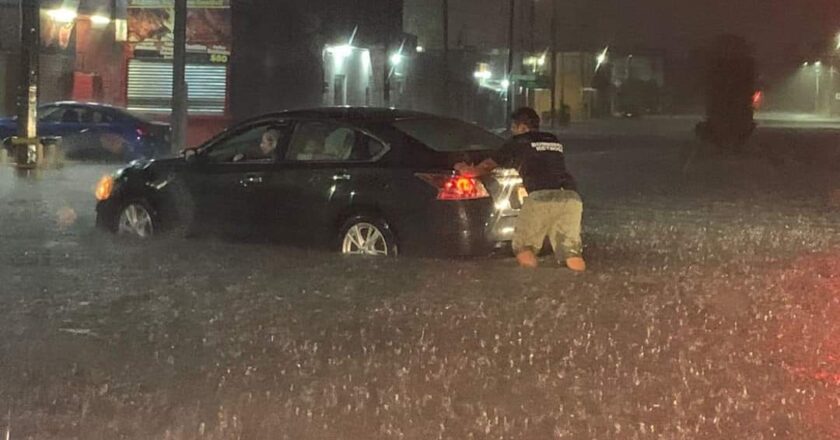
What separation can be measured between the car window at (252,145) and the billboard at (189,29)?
754 inches

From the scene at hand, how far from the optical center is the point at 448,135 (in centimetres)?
1225

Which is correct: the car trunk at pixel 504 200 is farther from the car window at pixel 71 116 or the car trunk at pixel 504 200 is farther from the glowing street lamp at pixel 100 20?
the glowing street lamp at pixel 100 20

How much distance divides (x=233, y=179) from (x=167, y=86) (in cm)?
2079

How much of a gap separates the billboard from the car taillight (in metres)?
21.2

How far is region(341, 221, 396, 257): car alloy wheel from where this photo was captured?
471 inches

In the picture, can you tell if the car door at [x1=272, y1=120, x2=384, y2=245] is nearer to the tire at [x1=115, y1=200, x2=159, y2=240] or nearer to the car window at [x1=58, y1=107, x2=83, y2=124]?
the tire at [x1=115, y1=200, x2=159, y2=240]

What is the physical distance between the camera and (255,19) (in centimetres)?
3400

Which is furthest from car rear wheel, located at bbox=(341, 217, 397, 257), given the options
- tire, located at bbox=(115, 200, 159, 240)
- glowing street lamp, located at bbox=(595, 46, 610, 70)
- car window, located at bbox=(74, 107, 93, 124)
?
glowing street lamp, located at bbox=(595, 46, 610, 70)

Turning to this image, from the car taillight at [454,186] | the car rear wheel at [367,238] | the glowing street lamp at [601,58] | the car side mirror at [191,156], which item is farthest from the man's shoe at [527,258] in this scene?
the glowing street lamp at [601,58]

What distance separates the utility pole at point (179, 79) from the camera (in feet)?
75.6

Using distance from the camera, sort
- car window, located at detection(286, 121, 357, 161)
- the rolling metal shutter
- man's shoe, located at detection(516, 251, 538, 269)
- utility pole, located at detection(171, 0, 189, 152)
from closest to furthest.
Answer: man's shoe, located at detection(516, 251, 538, 269)
car window, located at detection(286, 121, 357, 161)
utility pole, located at detection(171, 0, 189, 152)
the rolling metal shutter

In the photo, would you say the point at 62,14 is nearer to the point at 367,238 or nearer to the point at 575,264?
the point at 367,238

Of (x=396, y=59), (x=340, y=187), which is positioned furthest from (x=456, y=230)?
(x=396, y=59)

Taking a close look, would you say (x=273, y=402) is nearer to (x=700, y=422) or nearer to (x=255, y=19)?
(x=700, y=422)
